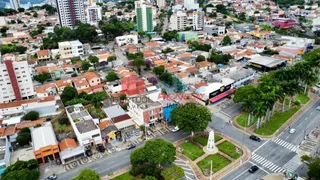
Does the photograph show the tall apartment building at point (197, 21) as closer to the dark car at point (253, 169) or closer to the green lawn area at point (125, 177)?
the dark car at point (253, 169)

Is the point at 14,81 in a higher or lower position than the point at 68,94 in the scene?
higher

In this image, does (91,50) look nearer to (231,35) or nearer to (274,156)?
(231,35)

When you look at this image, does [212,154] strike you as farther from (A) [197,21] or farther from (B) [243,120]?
(A) [197,21]

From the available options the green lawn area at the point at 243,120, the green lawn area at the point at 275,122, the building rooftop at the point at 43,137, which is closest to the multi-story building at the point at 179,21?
the green lawn area at the point at 243,120

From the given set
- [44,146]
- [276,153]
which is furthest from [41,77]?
[276,153]

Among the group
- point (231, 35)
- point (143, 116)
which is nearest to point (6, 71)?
point (143, 116)

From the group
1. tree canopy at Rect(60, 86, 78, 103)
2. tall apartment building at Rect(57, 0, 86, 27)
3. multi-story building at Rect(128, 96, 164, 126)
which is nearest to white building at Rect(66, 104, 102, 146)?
multi-story building at Rect(128, 96, 164, 126)
